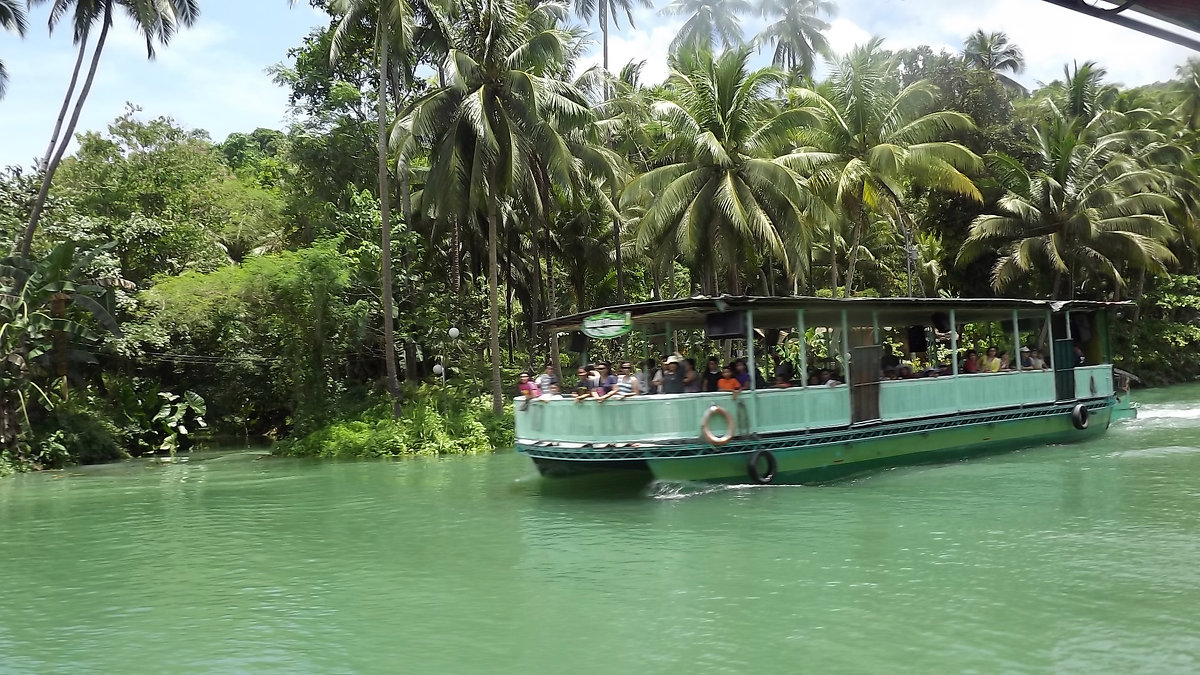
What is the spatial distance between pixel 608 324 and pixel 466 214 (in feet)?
43.4

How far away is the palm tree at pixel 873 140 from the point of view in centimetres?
2509

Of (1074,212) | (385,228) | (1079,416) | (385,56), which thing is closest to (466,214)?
(385,228)

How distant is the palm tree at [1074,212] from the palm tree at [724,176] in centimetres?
1070

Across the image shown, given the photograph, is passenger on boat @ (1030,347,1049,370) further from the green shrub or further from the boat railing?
the green shrub

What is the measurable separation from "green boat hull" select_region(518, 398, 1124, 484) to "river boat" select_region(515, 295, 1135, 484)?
0.02 m

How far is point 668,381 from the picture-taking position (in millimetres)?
14344

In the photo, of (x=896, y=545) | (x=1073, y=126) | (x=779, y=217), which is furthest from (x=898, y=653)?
(x=1073, y=126)

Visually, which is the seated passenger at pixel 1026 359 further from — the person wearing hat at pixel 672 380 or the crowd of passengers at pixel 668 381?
the person wearing hat at pixel 672 380

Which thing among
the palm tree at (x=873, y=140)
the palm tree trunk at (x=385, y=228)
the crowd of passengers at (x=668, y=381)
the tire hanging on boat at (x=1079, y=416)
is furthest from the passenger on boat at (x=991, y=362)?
the palm tree trunk at (x=385, y=228)

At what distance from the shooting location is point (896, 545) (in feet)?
34.1

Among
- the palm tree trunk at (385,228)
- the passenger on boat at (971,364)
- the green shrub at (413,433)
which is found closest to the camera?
the passenger on boat at (971,364)

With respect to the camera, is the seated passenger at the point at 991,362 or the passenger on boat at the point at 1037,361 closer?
the seated passenger at the point at 991,362

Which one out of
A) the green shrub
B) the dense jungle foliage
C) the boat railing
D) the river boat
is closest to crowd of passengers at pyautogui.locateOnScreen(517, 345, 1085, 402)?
the river boat

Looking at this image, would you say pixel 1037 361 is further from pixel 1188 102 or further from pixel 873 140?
pixel 1188 102
